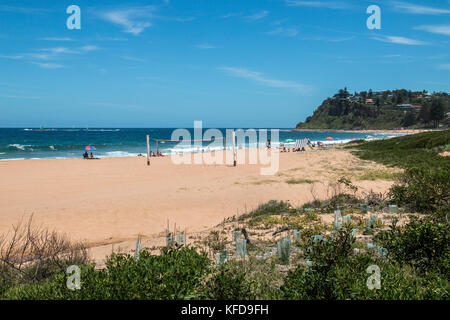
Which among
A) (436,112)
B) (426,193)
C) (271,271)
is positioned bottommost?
(271,271)

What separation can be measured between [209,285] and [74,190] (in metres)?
10.4

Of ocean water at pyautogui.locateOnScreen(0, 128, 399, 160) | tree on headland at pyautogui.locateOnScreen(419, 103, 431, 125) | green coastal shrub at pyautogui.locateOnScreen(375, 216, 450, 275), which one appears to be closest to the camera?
green coastal shrub at pyautogui.locateOnScreen(375, 216, 450, 275)

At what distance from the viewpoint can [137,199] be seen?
32.3ft

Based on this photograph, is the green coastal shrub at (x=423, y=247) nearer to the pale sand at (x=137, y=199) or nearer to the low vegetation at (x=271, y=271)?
the low vegetation at (x=271, y=271)

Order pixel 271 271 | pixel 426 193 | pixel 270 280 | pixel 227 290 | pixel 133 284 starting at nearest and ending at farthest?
1. pixel 133 284
2. pixel 227 290
3. pixel 270 280
4. pixel 271 271
5. pixel 426 193

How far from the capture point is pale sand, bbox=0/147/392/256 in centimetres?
730

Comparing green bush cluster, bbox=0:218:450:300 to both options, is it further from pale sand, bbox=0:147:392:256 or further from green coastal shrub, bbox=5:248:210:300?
pale sand, bbox=0:147:392:256

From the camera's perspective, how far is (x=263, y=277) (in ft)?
11.0

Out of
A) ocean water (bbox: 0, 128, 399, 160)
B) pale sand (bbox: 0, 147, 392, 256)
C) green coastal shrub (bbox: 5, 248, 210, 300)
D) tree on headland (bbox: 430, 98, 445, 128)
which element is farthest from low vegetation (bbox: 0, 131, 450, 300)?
tree on headland (bbox: 430, 98, 445, 128)

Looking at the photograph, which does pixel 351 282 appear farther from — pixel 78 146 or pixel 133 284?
pixel 78 146

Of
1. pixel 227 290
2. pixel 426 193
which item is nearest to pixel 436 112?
pixel 426 193

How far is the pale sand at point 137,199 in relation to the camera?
7297 millimetres

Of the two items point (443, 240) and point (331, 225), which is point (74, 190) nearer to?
point (331, 225)
